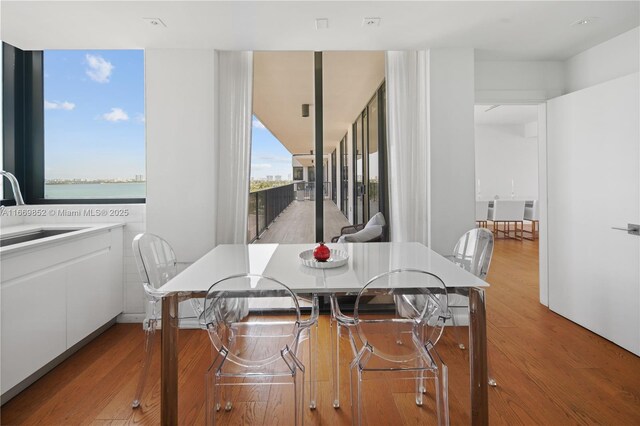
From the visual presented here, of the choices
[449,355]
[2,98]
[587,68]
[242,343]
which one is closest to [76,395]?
[242,343]

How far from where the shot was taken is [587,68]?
3.42m

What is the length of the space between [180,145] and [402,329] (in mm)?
2434

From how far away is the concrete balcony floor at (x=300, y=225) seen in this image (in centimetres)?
376

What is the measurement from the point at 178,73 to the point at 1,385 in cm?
252

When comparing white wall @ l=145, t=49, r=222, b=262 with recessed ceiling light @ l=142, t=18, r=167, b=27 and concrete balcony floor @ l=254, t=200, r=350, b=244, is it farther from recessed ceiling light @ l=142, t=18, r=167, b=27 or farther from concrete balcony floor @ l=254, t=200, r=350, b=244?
concrete balcony floor @ l=254, t=200, r=350, b=244

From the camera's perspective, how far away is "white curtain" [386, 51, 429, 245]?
348 centimetres

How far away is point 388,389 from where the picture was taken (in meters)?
2.32

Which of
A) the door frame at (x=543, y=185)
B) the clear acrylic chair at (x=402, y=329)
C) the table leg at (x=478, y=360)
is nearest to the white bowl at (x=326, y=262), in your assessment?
the clear acrylic chair at (x=402, y=329)

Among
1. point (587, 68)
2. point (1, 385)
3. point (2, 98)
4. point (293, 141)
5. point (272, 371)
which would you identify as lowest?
point (1, 385)

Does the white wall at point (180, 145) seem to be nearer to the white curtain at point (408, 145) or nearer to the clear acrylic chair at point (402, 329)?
the white curtain at point (408, 145)

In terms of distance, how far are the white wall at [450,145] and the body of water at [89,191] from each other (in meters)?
2.83

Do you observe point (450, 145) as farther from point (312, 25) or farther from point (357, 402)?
point (357, 402)

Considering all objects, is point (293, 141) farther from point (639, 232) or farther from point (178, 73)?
point (639, 232)

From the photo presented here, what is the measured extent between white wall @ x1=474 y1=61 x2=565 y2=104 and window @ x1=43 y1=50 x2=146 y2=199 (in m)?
3.43
